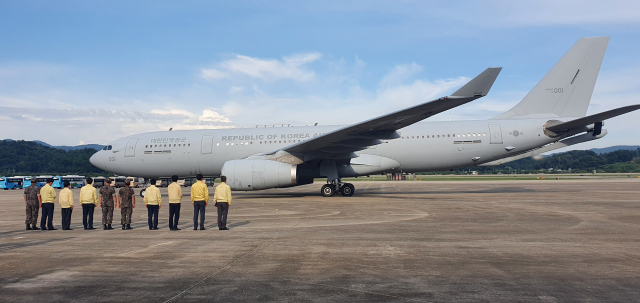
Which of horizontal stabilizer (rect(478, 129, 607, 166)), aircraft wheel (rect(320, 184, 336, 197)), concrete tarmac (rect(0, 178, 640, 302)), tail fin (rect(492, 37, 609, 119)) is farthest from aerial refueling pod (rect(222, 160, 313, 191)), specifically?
tail fin (rect(492, 37, 609, 119))

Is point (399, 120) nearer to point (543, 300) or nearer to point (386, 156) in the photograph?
point (386, 156)

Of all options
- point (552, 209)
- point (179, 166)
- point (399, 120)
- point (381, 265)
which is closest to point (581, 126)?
point (552, 209)

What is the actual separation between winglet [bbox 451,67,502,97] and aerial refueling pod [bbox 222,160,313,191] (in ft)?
24.8

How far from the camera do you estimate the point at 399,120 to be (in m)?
15.0

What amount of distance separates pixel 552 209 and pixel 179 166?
1695 cm

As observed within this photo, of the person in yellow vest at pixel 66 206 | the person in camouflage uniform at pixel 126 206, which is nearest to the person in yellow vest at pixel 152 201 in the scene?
the person in camouflage uniform at pixel 126 206

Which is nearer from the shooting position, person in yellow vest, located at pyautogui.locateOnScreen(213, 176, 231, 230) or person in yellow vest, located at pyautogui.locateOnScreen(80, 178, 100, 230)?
person in yellow vest, located at pyautogui.locateOnScreen(213, 176, 231, 230)

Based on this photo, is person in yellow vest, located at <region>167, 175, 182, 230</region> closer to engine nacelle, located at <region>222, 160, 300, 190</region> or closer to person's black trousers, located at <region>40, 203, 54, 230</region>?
person's black trousers, located at <region>40, 203, 54, 230</region>

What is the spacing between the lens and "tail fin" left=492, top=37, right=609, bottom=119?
755 inches

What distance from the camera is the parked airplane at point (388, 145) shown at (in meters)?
17.2

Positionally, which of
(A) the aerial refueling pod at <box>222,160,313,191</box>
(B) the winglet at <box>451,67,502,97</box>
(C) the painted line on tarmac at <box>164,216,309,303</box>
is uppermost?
(B) the winglet at <box>451,67,502,97</box>

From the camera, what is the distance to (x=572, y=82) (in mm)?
19422

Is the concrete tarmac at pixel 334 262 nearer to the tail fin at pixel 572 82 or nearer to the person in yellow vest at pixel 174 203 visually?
the person in yellow vest at pixel 174 203

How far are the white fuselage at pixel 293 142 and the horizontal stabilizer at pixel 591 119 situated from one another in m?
0.71
